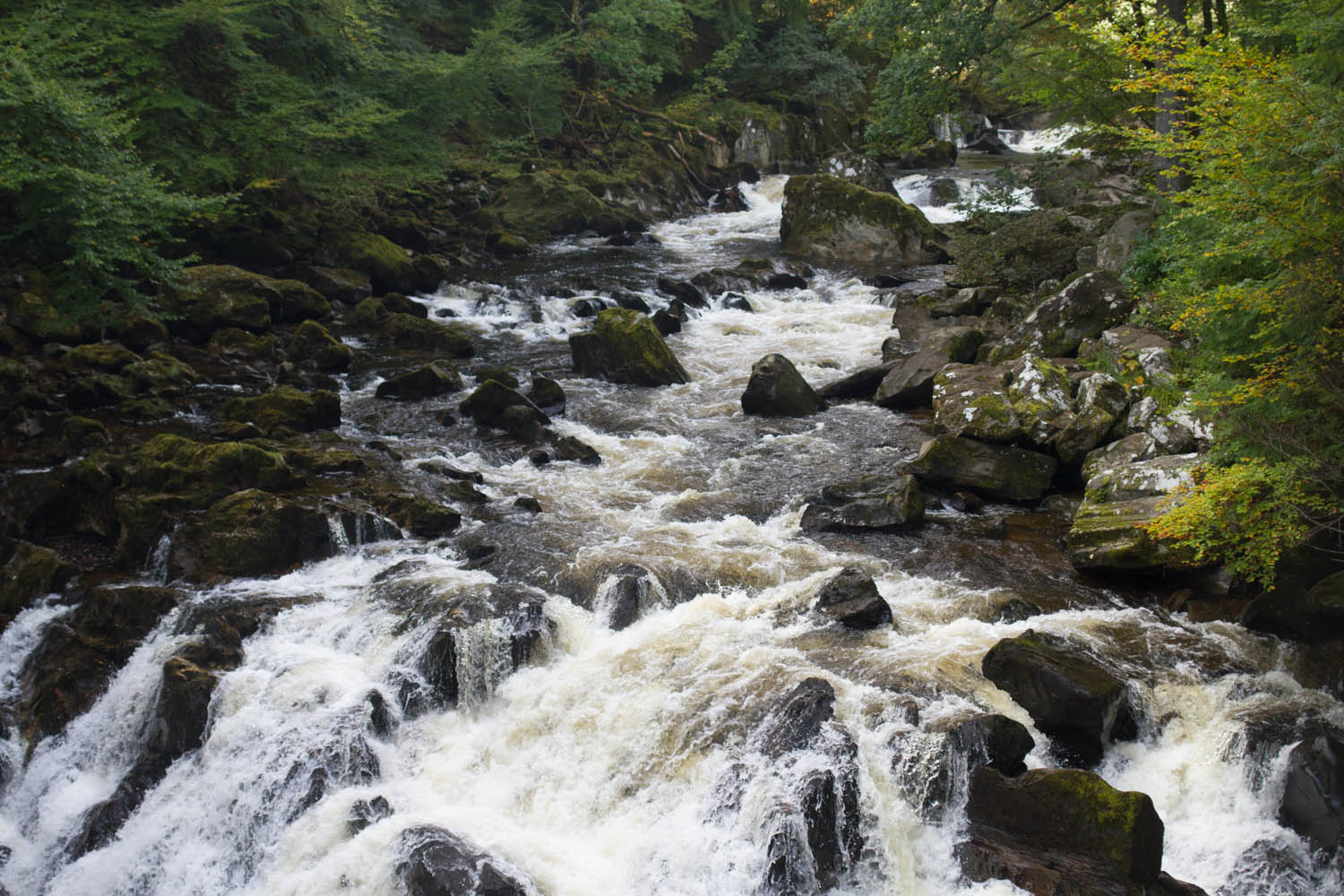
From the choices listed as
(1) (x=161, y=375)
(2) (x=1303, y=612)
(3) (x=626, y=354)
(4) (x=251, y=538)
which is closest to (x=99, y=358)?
(1) (x=161, y=375)

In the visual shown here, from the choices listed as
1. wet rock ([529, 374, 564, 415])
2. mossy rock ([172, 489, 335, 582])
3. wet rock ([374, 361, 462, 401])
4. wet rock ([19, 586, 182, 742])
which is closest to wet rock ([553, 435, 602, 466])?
wet rock ([529, 374, 564, 415])

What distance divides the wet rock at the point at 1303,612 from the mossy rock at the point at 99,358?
15670 millimetres

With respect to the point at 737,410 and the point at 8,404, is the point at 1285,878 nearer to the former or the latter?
the point at 737,410

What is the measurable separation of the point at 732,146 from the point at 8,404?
29735mm

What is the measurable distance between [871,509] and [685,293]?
1151 centimetres

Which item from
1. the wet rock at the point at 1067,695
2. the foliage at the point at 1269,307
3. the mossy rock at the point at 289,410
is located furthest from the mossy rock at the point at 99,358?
the foliage at the point at 1269,307

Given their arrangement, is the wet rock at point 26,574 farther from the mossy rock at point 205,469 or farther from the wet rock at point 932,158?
the wet rock at point 932,158

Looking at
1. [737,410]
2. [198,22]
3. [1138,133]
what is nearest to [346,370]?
[737,410]

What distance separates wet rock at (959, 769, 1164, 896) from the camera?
18.5ft

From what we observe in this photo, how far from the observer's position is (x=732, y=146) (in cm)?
3675

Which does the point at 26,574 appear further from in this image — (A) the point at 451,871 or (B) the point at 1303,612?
(B) the point at 1303,612

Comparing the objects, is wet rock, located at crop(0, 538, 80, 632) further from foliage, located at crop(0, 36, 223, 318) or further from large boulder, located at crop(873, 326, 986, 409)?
large boulder, located at crop(873, 326, 986, 409)

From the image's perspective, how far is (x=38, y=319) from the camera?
14.1 m

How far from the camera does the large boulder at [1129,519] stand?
850 cm
